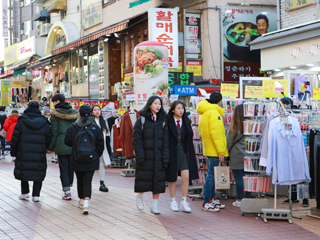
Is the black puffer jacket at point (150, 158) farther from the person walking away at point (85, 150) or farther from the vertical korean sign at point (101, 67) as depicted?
the vertical korean sign at point (101, 67)

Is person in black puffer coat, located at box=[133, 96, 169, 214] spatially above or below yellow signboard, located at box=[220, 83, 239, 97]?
below

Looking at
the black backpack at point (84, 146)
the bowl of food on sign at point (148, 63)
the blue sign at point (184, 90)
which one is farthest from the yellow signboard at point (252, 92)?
the blue sign at point (184, 90)

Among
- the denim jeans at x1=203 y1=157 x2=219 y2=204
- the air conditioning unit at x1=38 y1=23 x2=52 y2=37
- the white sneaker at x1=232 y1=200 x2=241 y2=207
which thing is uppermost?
the air conditioning unit at x1=38 y1=23 x2=52 y2=37

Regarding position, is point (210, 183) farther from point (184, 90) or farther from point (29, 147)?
point (184, 90)

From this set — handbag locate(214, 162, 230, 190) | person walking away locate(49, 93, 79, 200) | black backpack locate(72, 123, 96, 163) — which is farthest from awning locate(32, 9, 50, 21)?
handbag locate(214, 162, 230, 190)

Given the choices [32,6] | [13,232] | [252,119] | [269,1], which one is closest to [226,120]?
[252,119]

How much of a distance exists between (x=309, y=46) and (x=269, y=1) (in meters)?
6.10

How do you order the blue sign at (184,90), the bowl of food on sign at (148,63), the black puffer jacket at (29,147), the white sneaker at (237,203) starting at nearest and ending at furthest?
the white sneaker at (237,203) < the black puffer jacket at (29,147) < the bowl of food on sign at (148,63) < the blue sign at (184,90)

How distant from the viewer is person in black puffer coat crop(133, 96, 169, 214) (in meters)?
7.52

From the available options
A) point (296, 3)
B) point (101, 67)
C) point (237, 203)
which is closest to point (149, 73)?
point (237, 203)

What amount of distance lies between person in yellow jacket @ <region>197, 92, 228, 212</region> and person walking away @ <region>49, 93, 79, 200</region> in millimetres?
2706

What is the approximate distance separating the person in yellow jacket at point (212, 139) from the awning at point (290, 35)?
6964 mm

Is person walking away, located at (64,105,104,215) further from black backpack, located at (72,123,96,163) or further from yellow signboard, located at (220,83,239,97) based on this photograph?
yellow signboard, located at (220,83,239,97)

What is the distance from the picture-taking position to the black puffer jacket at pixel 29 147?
340 inches
